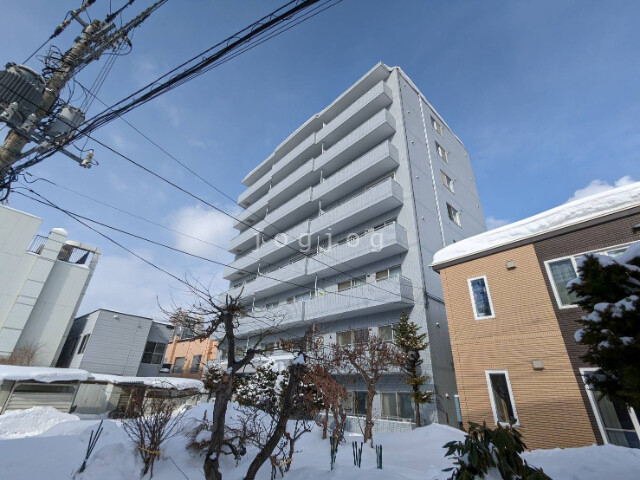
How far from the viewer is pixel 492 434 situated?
4715 millimetres

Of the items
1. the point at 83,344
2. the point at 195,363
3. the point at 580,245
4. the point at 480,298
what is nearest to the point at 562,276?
the point at 580,245

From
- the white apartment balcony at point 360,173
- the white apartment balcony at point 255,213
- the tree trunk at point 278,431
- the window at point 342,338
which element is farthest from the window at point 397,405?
the white apartment balcony at point 255,213

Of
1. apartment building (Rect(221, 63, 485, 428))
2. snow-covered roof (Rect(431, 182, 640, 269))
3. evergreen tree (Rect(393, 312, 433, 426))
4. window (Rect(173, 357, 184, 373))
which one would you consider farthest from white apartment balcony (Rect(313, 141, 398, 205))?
window (Rect(173, 357, 184, 373))

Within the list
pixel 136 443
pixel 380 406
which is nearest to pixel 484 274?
pixel 380 406

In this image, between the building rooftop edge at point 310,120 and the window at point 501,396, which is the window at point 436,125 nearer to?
the building rooftop edge at point 310,120

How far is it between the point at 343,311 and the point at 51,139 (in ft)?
52.0

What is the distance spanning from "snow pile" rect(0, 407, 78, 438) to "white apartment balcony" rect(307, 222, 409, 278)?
1718 centimetres

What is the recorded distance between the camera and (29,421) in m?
16.1

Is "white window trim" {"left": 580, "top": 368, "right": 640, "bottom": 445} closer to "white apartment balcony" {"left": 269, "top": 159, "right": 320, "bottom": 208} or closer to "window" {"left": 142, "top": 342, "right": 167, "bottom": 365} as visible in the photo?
"white apartment balcony" {"left": 269, "top": 159, "right": 320, "bottom": 208}

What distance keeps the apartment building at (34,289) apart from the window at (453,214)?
106 ft

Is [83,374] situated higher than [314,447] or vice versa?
[83,374]

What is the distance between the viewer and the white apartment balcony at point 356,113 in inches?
939

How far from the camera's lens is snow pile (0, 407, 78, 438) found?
1498 cm

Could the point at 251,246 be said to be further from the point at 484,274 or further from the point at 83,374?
the point at 484,274
